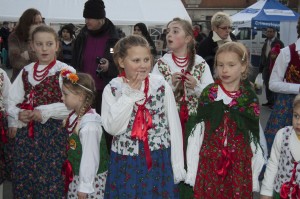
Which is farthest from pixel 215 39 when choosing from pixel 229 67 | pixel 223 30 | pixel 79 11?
pixel 79 11

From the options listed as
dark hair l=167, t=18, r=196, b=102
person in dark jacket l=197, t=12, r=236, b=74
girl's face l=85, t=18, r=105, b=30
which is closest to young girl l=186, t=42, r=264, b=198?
dark hair l=167, t=18, r=196, b=102

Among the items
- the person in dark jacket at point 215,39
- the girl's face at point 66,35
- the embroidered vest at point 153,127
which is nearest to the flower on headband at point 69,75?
the embroidered vest at point 153,127

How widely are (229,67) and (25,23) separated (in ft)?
9.53

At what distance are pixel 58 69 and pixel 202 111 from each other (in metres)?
1.39

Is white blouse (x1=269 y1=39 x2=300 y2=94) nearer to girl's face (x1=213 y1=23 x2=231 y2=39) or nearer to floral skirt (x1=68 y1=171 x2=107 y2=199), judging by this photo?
girl's face (x1=213 y1=23 x2=231 y2=39)

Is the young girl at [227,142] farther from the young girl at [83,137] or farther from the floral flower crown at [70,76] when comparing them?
the floral flower crown at [70,76]

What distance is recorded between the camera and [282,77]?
4965 millimetres

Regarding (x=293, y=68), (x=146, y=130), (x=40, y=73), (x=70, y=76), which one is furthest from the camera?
(x=293, y=68)

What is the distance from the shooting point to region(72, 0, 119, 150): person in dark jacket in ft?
16.4

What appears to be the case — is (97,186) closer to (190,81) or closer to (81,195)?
(81,195)

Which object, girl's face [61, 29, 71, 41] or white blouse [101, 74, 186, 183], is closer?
white blouse [101, 74, 186, 183]

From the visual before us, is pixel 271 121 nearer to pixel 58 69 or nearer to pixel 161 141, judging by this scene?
pixel 161 141

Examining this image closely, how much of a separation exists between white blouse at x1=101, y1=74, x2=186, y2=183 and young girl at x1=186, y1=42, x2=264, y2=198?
0.14m

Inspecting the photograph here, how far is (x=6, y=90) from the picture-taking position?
4543 millimetres
